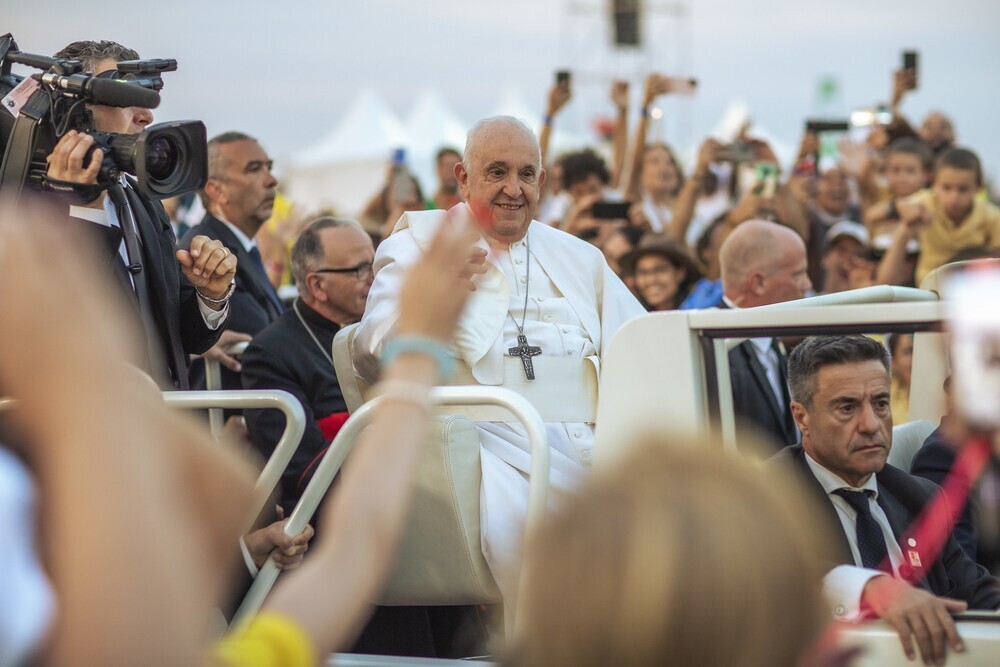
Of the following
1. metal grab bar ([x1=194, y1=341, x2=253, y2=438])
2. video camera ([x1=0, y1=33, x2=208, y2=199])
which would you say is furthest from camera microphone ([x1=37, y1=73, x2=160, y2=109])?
metal grab bar ([x1=194, y1=341, x2=253, y2=438])

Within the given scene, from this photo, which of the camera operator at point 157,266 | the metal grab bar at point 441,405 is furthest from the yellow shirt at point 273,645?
the camera operator at point 157,266

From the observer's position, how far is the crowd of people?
1137 millimetres

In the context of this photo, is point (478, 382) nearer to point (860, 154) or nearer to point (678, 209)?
point (678, 209)

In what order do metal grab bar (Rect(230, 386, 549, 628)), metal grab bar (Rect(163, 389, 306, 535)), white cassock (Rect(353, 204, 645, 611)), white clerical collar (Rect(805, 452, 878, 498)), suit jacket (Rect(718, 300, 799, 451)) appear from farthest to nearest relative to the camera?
suit jacket (Rect(718, 300, 799, 451))
white cassock (Rect(353, 204, 645, 611))
metal grab bar (Rect(163, 389, 306, 535))
white clerical collar (Rect(805, 452, 878, 498))
metal grab bar (Rect(230, 386, 549, 628))

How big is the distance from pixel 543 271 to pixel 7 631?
141 inches

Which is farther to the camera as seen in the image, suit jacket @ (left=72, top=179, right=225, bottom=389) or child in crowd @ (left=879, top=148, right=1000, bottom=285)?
child in crowd @ (left=879, top=148, right=1000, bottom=285)

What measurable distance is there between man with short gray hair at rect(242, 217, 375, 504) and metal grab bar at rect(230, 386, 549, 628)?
2.08 ft

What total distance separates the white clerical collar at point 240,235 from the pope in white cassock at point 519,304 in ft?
5.52

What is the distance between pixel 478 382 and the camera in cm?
429

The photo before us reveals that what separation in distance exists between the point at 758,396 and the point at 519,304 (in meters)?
1.15

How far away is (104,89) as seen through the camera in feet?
11.2

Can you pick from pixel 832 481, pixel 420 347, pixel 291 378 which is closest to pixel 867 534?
pixel 832 481

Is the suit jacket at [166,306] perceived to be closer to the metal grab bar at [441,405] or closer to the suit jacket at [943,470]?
the metal grab bar at [441,405]

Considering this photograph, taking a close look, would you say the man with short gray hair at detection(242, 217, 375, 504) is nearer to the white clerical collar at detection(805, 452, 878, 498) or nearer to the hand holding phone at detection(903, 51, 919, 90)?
the white clerical collar at detection(805, 452, 878, 498)
